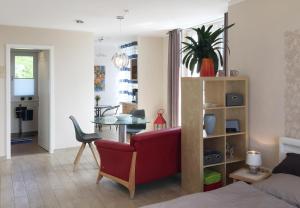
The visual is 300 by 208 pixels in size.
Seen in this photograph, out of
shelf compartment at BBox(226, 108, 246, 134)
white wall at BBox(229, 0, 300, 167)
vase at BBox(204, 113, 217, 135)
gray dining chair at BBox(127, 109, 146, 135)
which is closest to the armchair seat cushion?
vase at BBox(204, 113, 217, 135)

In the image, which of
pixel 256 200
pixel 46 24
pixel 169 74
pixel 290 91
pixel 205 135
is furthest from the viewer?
pixel 169 74

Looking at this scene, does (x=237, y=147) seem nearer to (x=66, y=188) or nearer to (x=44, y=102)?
(x=66, y=188)

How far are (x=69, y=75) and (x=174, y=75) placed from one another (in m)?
2.28

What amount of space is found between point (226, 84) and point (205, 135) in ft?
2.51

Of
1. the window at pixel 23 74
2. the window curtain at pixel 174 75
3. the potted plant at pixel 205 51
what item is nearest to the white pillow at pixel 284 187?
the potted plant at pixel 205 51

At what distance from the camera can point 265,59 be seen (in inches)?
151

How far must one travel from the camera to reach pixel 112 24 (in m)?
5.92

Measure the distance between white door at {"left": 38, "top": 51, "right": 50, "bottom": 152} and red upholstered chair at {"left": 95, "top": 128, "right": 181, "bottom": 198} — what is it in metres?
2.62

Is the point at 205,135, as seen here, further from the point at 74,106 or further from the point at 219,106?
the point at 74,106

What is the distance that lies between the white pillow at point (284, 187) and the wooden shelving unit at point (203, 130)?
993 mm

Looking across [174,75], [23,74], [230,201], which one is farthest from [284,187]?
[23,74]

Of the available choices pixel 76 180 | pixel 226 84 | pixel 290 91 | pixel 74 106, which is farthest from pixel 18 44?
pixel 290 91

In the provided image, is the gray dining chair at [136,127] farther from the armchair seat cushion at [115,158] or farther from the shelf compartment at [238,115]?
the shelf compartment at [238,115]

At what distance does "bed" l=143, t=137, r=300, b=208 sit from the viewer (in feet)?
8.49
